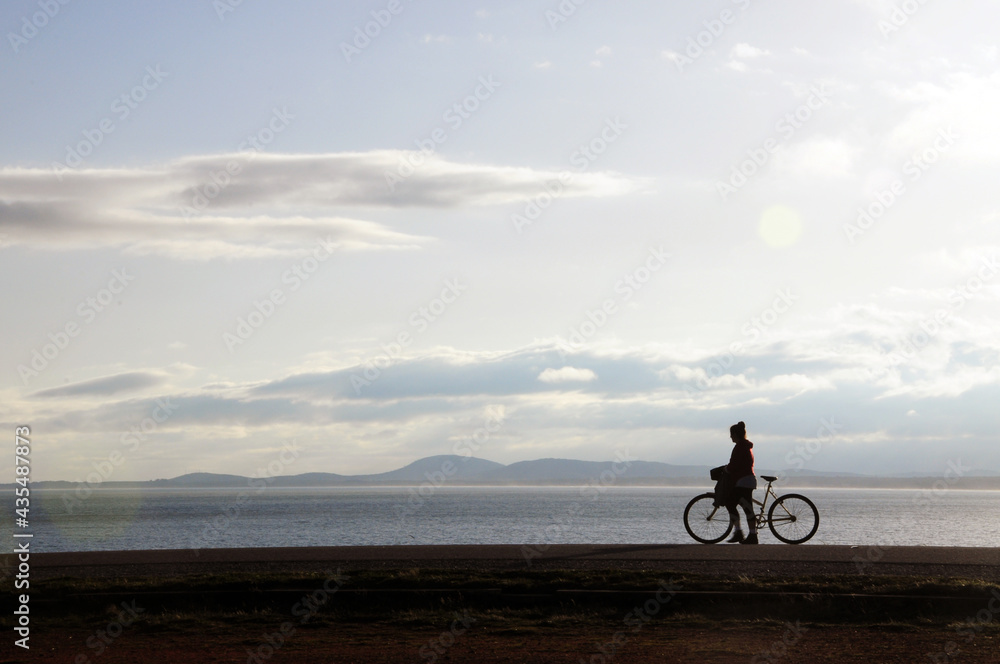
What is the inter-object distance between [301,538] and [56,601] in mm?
37555

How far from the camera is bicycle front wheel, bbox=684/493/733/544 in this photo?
15.8 m

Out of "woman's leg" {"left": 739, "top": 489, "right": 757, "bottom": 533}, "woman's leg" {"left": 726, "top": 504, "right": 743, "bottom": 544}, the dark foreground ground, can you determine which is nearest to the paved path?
the dark foreground ground

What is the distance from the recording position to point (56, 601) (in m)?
11.8

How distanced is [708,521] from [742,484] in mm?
989

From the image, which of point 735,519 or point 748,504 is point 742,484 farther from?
point 735,519

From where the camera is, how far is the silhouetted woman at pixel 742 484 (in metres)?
15.4

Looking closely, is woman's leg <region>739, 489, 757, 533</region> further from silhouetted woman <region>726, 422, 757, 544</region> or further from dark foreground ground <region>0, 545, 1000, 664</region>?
dark foreground ground <region>0, 545, 1000, 664</region>

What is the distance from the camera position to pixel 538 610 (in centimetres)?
1115

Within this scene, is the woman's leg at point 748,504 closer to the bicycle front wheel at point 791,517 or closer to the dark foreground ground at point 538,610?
the bicycle front wheel at point 791,517

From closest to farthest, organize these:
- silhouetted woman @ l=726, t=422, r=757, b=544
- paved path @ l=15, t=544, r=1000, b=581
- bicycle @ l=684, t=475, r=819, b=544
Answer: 1. paved path @ l=15, t=544, r=1000, b=581
2. silhouetted woman @ l=726, t=422, r=757, b=544
3. bicycle @ l=684, t=475, r=819, b=544

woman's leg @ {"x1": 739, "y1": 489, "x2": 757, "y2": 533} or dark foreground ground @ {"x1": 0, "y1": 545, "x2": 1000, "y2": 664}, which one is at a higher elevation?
woman's leg @ {"x1": 739, "y1": 489, "x2": 757, "y2": 533}

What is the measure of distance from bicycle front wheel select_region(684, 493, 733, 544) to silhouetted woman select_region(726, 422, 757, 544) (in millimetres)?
251

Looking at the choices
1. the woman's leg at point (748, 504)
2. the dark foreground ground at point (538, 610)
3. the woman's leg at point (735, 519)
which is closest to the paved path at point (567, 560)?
the dark foreground ground at point (538, 610)

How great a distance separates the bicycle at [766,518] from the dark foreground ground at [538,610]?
1.36 m
